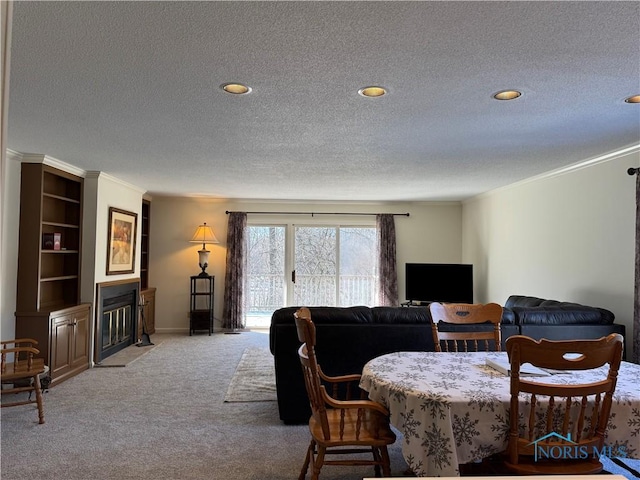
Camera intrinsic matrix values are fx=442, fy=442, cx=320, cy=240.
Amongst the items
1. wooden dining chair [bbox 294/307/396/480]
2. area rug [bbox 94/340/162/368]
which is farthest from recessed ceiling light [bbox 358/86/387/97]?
area rug [bbox 94/340/162/368]

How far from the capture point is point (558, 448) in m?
1.80

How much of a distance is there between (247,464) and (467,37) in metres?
2.73

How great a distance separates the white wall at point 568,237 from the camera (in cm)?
398

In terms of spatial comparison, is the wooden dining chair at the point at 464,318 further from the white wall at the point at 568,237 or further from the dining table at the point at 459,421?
the white wall at the point at 568,237

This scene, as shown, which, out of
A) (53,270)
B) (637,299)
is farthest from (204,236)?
(637,299)

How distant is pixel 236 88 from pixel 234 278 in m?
5.41

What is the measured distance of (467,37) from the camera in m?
1.96

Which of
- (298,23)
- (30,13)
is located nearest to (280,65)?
(298,23)

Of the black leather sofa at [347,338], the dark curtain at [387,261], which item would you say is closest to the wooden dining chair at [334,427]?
the black leather sofa at [347,338]

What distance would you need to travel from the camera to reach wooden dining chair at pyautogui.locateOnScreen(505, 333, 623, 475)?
5.69ft

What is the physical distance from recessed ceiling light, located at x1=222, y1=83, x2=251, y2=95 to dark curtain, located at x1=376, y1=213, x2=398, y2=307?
18.5 ft

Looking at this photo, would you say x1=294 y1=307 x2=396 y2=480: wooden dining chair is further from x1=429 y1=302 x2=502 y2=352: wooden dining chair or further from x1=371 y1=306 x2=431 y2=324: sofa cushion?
x1=371 y1=306 x2=431 y2=324: sofa cushion

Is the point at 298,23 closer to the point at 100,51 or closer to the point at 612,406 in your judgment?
the point at 100,51

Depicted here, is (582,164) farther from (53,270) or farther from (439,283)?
(53,270)
